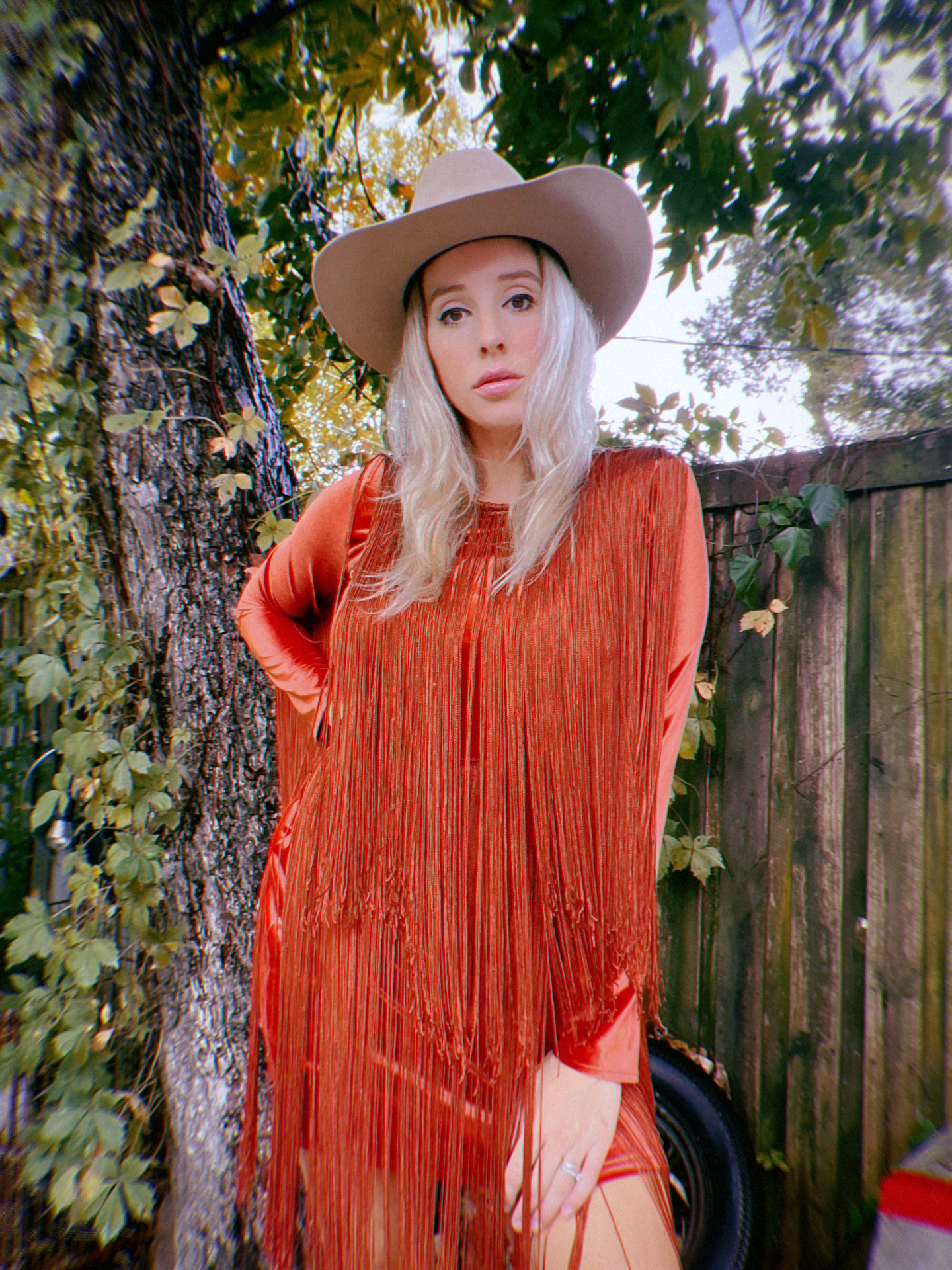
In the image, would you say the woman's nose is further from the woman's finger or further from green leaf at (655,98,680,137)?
the woman's finger

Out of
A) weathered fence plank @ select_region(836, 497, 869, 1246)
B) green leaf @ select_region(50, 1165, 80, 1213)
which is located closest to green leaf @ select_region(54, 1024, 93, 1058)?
green leaf @ select_region(50, 1165, 80, 1213)

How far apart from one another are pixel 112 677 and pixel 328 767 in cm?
77

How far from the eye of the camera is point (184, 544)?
61.6 inches

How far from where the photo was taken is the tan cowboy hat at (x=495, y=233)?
3.47ft

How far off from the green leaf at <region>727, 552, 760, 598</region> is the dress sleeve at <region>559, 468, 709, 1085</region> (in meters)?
0.98

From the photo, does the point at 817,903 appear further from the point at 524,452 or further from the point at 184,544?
the point at 184,544

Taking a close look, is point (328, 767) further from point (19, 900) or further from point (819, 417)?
point (19, 900)

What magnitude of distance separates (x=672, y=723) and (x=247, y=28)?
6.76 feet

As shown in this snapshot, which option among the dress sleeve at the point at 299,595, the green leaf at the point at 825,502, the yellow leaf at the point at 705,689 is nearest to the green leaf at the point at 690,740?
the yellow leaf at the point at 705,689

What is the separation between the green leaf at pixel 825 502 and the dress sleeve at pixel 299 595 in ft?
4.03

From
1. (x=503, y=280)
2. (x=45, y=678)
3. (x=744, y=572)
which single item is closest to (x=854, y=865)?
(x=744, y=572)

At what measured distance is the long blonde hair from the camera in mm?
1059

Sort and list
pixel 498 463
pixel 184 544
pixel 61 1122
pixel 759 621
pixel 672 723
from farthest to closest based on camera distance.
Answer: pixel 759 621, pixel 184 544, pixel 61 1122, pixel 498 463, pixel 672 723

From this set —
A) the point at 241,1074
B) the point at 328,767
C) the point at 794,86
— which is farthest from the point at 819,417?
the point at 241,1074
